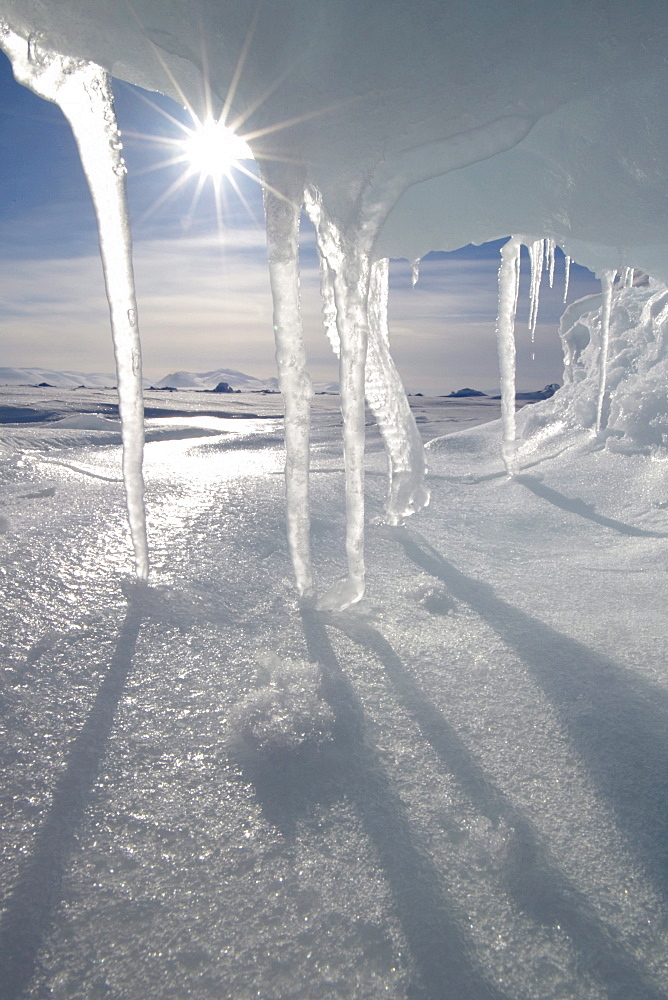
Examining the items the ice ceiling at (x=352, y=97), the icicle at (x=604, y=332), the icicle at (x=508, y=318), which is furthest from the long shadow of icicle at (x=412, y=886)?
the icicle at (x=604, y=332)

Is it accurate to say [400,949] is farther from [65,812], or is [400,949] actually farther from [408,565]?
[408,565]

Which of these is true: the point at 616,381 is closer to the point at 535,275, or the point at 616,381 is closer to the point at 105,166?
the point at 535,275

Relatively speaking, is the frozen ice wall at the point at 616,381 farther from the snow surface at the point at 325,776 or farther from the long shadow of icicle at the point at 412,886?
the long shadow of icicle at the point at 412,886

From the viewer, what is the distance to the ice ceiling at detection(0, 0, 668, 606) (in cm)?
142

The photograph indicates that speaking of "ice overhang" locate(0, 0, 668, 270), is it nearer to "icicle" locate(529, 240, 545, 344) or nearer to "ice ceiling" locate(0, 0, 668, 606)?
"ice ceiling" locate(0, 0, 668, 606)

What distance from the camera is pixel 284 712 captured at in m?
1.43

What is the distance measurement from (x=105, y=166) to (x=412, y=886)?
1980mm

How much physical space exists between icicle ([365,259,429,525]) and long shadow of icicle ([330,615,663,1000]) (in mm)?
1790

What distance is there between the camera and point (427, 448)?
18.7ft

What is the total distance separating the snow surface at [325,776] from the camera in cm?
87

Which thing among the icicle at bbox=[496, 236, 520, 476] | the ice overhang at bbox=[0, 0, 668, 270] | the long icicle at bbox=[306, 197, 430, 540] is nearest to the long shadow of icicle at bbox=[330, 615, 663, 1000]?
the ice overhang at bbox=[0, 0, 668, 270]

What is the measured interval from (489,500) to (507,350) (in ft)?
4.23

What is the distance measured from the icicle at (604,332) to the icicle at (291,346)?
328cm

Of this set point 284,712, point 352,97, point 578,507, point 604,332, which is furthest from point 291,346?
point 604,332
